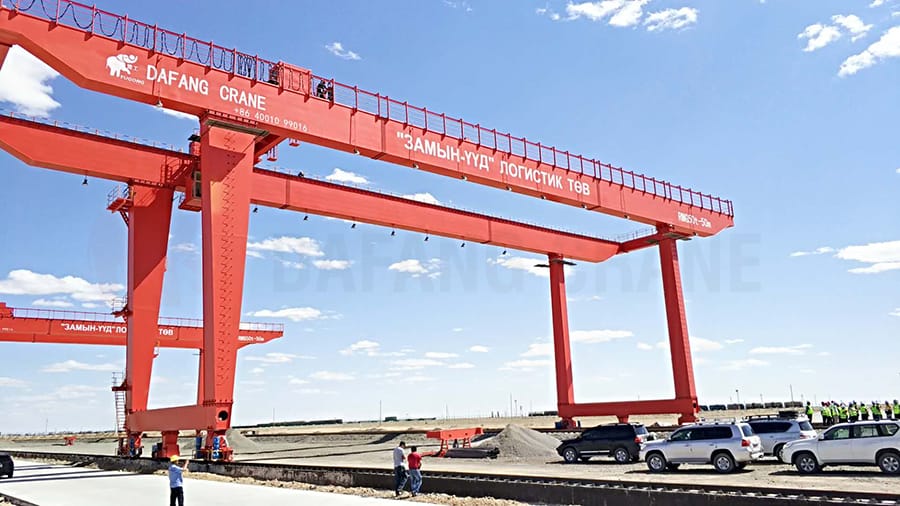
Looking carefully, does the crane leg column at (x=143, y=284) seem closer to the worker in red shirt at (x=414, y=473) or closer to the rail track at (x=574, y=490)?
the rail track at (x=574, y=490)

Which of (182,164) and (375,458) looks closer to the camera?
(182,164)

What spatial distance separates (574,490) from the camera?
1208cm

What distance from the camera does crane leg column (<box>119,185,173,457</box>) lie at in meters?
25.8

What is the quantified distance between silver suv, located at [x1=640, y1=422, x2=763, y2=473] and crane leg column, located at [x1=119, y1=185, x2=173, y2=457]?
18.9m

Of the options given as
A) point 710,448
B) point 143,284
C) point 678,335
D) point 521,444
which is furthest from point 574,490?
point 678,335

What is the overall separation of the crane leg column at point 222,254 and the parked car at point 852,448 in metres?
15.6

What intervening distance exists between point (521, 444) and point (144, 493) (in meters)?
15.5

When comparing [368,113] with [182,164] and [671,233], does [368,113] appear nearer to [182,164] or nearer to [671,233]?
[182,164]

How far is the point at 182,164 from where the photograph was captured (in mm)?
25219

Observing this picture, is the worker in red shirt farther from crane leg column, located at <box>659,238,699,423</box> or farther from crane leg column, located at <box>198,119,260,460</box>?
crane leg column, located at <box>659,238,699,423</box>

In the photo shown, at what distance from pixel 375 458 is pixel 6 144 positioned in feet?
60.9

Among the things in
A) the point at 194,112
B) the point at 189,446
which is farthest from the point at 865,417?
the point at 189,446

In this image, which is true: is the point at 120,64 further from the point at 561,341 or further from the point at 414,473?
the point at 561,341

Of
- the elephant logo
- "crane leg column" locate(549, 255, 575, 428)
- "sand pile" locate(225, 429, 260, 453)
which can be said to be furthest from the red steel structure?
"sand pile" locate(225, 429, 260, 453)
